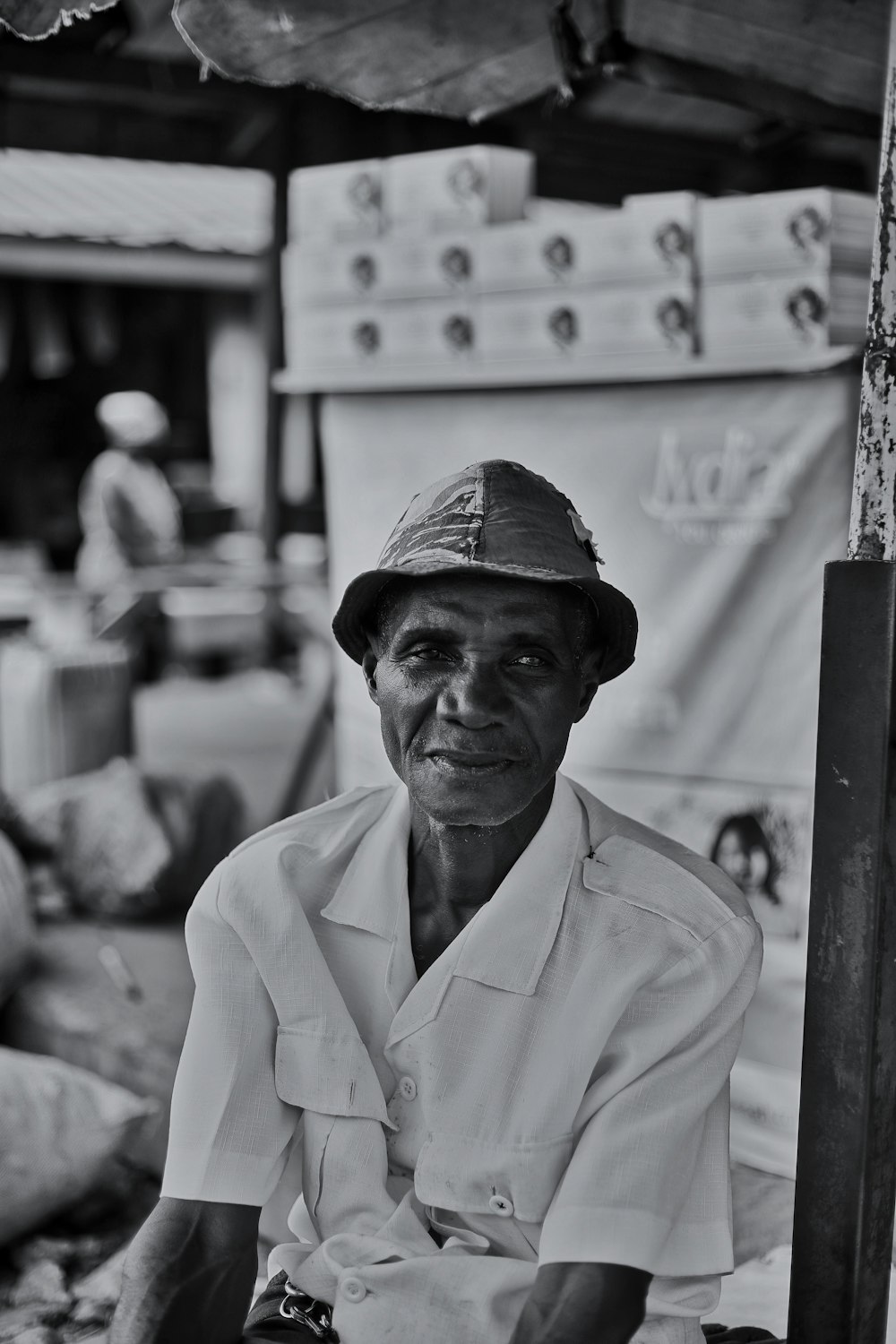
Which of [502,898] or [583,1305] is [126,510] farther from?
[583,1305]

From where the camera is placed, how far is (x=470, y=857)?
163cm

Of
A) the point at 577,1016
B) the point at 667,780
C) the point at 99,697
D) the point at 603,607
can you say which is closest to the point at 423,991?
the point at 577,1016

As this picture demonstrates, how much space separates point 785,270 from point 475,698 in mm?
1871

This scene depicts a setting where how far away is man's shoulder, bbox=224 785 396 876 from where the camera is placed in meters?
1.64

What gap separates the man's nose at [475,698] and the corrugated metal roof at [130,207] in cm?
766

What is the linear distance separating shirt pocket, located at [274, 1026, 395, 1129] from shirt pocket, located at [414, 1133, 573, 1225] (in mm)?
81

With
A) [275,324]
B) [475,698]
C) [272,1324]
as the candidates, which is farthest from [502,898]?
[275,324]

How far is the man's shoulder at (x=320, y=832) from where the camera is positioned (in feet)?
5.40

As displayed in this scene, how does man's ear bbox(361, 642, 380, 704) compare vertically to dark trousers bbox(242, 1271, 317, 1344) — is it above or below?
above

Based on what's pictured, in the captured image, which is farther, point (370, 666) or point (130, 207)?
point (130, 207)

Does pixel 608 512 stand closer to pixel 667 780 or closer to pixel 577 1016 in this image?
pixel 667 780

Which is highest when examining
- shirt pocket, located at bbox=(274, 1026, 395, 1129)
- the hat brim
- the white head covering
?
the white head covering

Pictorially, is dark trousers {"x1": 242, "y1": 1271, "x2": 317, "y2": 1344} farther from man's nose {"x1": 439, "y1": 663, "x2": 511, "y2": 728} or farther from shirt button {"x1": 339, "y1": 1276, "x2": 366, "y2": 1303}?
man's nose {"x1": 439, "y1": 663, "x2": 511, "y2": 728}

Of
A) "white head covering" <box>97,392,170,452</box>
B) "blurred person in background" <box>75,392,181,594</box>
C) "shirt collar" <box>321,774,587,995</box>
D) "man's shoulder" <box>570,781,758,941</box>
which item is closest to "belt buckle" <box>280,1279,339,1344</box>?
"shirt collar" <box>321,774,587,995</box>
